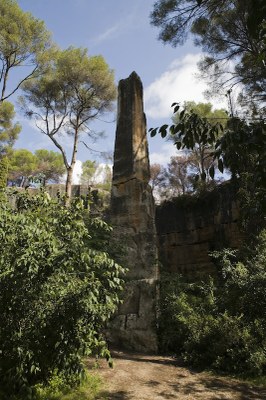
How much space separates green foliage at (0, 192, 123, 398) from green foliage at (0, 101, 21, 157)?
76.5 feet

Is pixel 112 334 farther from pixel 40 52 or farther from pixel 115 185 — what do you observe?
pixel 40 52

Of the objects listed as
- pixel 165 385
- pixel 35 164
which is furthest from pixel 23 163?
pixel 165 385

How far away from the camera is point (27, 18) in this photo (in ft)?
54.8

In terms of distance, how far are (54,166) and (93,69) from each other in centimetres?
1653

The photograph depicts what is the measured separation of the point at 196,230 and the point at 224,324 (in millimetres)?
9279

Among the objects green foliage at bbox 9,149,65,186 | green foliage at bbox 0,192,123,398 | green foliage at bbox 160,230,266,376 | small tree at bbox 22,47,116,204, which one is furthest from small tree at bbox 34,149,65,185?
green foliage at bbox 0,192,123,398

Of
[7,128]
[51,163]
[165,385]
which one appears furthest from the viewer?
[51,163]

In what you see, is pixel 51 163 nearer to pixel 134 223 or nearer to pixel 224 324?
pixel 134 223

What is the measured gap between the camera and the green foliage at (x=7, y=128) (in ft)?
83.8

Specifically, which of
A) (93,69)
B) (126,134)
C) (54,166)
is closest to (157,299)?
(126,134)

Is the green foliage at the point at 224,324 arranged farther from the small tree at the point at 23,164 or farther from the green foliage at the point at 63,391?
the small tree at the point at 23,164

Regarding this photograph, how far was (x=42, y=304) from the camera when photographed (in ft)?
14.0

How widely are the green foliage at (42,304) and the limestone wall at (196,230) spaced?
1114cm

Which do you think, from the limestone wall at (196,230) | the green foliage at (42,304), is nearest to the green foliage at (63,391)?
the green foliage at (42,304)
